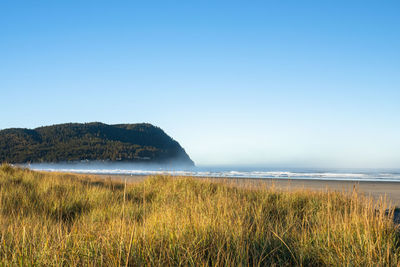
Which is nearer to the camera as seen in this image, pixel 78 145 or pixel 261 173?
pixel 261 173

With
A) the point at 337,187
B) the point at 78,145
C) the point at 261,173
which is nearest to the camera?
the point at 337,187

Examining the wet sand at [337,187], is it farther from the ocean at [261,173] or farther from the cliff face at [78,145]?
the cliff face at [78,145]

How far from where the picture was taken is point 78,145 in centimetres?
8088

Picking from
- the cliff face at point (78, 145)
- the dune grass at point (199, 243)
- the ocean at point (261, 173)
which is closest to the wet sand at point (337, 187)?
the ocean at point (261, 173)

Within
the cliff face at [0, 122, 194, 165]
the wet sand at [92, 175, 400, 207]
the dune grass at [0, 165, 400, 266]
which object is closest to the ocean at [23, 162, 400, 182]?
the wet sand at [92, 175, 400, 207]

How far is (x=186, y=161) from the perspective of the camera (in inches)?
4904

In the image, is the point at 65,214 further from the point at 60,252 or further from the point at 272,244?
the point at 272,244

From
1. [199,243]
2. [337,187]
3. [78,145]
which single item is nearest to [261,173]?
[337,187]

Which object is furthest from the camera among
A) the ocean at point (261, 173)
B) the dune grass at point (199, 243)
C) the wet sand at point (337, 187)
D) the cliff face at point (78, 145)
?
the cliff face at point (78, 145)

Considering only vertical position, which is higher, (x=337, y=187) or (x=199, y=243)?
(x=199, y=243)

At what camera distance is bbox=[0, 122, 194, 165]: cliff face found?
72750mm

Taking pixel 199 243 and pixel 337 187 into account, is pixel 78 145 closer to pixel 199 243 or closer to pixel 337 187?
pixel 337 187

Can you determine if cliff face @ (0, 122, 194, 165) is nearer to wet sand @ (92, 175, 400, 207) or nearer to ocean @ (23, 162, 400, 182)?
ocean @ (23, 162, 400, 182)

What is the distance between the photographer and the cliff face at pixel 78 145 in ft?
239
